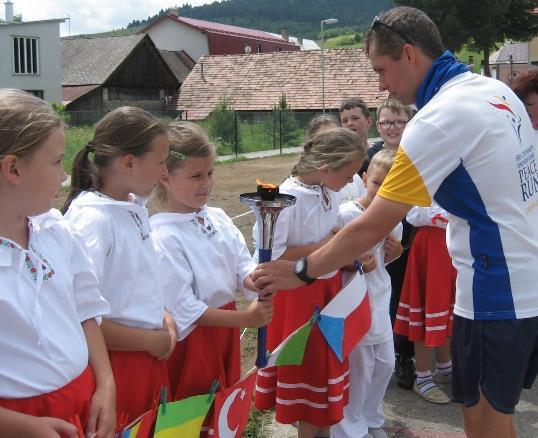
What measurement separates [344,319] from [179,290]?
0.96m

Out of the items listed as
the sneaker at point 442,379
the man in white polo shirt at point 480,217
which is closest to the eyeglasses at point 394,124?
the sneaker at point 442,379

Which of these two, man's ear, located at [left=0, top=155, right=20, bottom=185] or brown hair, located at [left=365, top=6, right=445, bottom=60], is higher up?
brown hair, located at [left=365, top=6, right=445, bottom=60]

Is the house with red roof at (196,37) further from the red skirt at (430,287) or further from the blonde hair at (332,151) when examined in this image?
the blonde hair at (332,151)

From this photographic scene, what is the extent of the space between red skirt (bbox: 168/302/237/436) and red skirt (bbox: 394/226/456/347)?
1799 mm

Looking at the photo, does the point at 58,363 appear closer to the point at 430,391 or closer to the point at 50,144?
the point at 50,144

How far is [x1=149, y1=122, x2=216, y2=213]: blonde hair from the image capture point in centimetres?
275

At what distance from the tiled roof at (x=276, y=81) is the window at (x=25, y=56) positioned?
11192 millimetres

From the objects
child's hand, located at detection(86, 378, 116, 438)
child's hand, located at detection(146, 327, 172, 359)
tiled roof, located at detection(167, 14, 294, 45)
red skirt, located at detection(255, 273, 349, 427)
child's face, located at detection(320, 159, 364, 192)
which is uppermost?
tiled roof, located at detection(167, 14, 294, 45)

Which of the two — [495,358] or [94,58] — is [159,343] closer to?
[495,358]

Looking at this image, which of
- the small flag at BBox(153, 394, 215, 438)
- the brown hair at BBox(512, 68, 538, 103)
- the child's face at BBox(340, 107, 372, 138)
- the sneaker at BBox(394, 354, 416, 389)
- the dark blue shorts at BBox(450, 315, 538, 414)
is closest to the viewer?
the small flag at BBox(153, 394, 215, 438)

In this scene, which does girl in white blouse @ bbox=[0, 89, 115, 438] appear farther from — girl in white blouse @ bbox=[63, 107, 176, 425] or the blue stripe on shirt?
the blue stripe on shirt

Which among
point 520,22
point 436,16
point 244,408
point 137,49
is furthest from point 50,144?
point 137,49

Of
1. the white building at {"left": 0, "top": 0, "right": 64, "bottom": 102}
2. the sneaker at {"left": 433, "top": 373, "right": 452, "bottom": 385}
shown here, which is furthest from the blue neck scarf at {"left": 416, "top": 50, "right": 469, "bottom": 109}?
the white building at {"left": 0, "top": 0, "right": 64, "bottom": 102}

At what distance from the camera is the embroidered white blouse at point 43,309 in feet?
5.92
